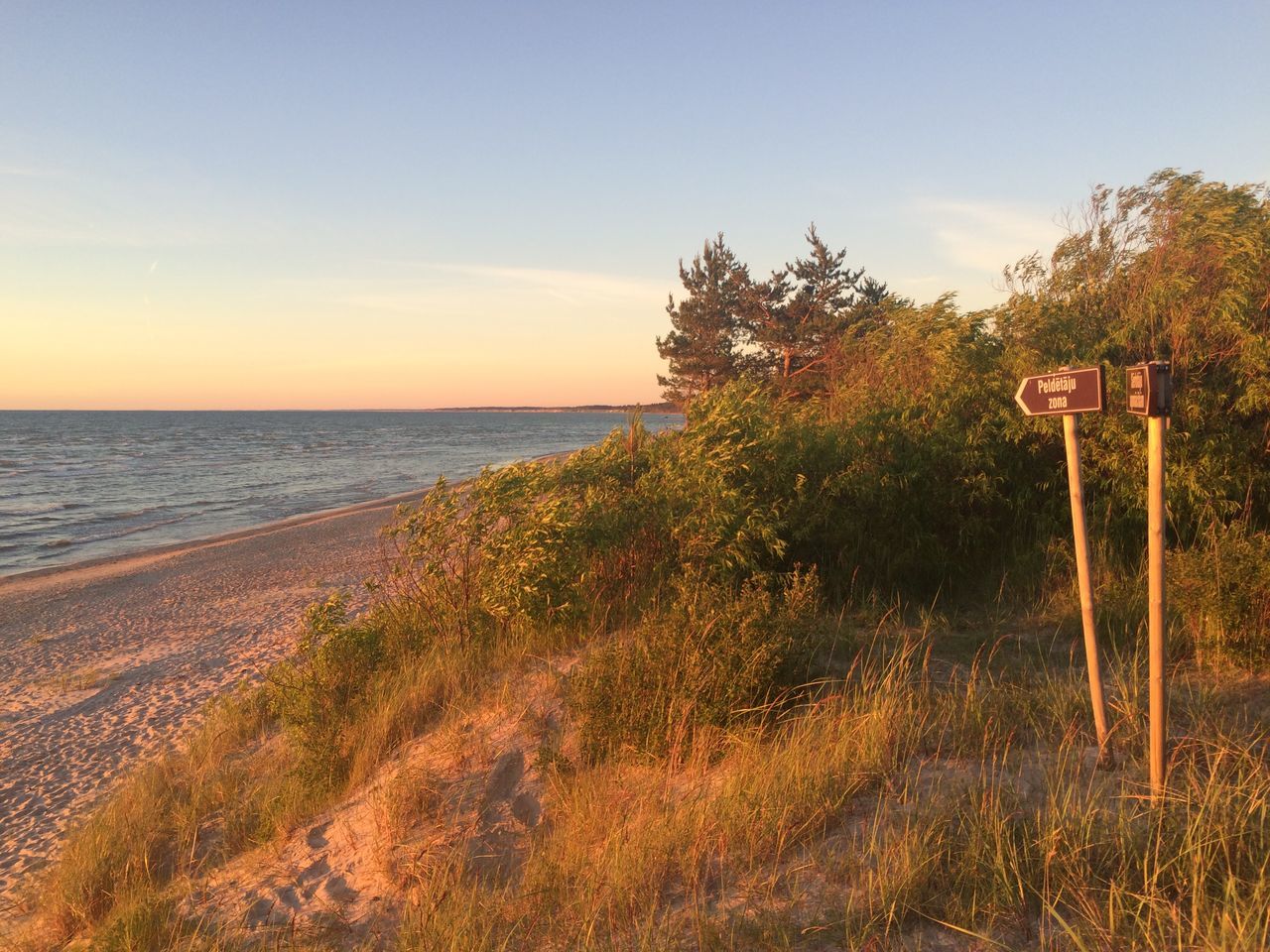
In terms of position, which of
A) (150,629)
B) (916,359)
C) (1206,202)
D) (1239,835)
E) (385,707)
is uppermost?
(1206,202)

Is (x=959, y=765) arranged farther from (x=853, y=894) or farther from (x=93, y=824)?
(x=93, y=824)

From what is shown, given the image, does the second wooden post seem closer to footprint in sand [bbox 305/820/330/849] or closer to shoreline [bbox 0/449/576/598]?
footprint in sand [bbox 305/820/330/849]

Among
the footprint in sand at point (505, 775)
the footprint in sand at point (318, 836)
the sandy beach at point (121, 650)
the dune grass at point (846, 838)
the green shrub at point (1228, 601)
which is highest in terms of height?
the green shrub at point (1228, 601)

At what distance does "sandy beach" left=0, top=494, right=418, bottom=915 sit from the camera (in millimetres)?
6820

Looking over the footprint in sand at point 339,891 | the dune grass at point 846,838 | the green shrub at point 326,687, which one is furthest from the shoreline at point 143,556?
the footprint in sand at point 339,891

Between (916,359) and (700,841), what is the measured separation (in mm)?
8154

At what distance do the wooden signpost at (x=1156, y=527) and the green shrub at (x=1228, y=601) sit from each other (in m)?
2.63

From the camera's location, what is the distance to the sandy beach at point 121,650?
6.82 m

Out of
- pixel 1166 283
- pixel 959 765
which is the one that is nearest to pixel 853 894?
pixel 959 765

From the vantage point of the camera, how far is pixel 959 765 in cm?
401

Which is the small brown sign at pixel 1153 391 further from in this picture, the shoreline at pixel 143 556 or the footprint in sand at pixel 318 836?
the shoreline at pixel 143 556

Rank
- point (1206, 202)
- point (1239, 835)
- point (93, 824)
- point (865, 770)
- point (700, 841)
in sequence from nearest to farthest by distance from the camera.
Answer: point (1239, 835) < point (700, 841) < point (865, 770) < point (93, 824) < point (1206, 202)

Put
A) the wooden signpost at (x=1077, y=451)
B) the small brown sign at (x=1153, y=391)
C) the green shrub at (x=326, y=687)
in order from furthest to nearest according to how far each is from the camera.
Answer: the green shrub at (x=326, y=687) → the wooden signpost at (x=1077, y=451) → the small brown sign at (x=1153, y=391)

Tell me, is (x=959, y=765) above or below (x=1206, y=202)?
below
